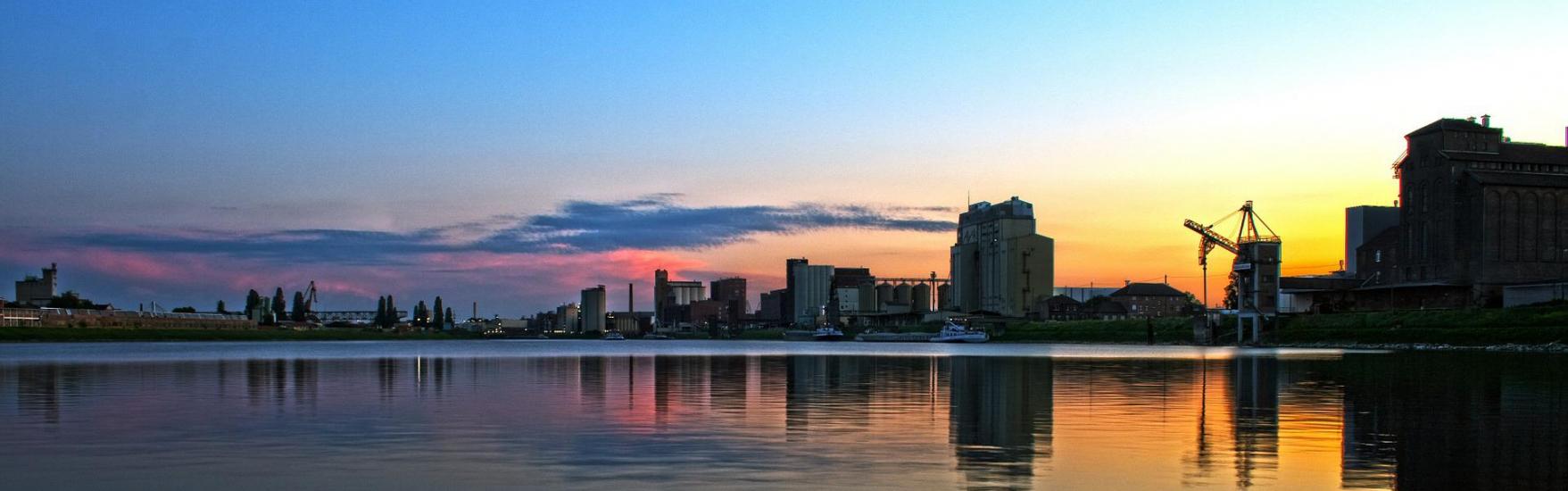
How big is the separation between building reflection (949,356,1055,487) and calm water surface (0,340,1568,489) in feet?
0.32

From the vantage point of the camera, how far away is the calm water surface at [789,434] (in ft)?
60.1

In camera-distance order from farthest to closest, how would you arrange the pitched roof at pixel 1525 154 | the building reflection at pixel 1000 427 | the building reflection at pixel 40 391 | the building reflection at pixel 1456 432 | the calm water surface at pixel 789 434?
the pitched roof at pixel 1525 154 → the building reflection at pixel 40 391 → the building reflection at pixel 1000 427 → the calm water surface at pixel 789 434 → the building reflection at pixel 1456 432

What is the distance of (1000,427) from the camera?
2672 centimetres

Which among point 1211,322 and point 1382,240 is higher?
point 1382,240

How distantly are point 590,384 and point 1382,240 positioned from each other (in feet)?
468

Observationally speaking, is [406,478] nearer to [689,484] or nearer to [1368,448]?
[689,484]

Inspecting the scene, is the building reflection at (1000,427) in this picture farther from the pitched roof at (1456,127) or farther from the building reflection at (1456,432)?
the pitched roof at (1456,127)

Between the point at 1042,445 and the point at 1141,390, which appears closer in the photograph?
the point at 1042,445

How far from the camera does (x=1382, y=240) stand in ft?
530

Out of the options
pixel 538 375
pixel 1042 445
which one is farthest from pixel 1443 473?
pixel 538 375

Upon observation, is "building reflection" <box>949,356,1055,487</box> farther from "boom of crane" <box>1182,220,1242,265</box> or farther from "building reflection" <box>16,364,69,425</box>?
"boom of crane" <box>1182,220,1242,265</box>

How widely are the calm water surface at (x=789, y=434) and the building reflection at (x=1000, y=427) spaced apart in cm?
10

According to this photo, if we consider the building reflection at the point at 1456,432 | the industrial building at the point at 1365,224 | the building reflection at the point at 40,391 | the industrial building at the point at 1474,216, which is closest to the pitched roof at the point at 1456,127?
the industrial building at the point at 1474,216

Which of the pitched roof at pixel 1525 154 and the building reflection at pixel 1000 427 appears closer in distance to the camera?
the building reflection at pixel 1000 427
